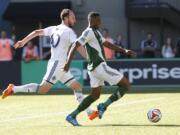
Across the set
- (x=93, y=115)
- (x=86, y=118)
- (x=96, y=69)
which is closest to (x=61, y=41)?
(x=96, y=69)

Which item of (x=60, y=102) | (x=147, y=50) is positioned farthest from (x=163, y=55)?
(x=60, y=102)

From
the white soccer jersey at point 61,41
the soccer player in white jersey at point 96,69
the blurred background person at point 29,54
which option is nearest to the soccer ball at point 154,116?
the soccer player in white jersey at point 96,69

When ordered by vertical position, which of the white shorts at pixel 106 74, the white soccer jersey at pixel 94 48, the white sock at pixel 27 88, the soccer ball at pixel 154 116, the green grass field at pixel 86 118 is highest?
the white soccer jersey at pixel 94 48

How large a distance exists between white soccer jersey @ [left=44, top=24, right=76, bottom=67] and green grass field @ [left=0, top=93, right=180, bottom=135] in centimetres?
124

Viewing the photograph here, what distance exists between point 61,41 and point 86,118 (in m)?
1.73

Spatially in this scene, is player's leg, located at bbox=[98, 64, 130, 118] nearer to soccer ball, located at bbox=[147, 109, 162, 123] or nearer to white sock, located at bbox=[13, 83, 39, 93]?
soccer ball, located at bbox=[147, 109, 162, 123]

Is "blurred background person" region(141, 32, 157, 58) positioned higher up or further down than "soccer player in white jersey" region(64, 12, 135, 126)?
further down

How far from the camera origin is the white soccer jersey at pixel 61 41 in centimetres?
1417

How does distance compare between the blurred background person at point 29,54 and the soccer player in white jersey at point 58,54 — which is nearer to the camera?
the soccer player in white jersey at point 58,54

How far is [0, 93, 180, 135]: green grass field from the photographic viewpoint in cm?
1262

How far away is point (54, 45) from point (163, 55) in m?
12.7

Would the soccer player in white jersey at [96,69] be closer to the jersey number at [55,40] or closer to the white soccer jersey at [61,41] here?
the white soccer jersey at [61,41]

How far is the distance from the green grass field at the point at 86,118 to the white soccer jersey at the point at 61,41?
1.24m

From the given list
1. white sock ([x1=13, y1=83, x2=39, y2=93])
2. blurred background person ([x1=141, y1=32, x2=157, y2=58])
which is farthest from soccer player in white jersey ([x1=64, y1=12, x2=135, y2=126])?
blurred background person ([x1=141, y1=32, x2=157, y2=58])
